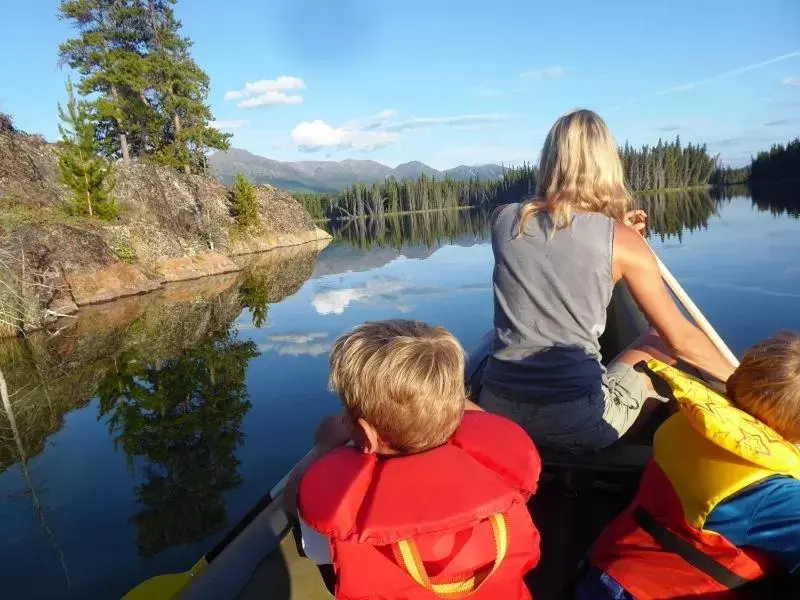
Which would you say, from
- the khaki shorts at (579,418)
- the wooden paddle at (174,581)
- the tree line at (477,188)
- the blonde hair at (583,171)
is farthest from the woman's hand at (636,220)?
the tree line at (477,188)

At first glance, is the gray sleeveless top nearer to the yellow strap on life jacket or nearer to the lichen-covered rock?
the yellow strap on life jacket

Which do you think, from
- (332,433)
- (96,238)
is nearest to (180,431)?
(332,433)

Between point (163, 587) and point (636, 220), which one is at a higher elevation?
point (636, 220)

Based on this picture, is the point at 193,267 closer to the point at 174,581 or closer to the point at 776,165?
the point at 174,581

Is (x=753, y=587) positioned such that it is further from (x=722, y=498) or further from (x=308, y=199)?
(x=308, y=199)

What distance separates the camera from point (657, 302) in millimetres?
1941

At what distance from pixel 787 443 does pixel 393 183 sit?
3396 inches

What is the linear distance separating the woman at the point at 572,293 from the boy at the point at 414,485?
71 centimetres

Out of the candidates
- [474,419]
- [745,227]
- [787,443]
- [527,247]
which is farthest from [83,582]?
[745,227]

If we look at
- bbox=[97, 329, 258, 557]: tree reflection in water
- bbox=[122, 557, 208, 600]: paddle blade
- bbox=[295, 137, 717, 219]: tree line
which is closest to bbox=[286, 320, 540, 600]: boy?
bbox=[122, 557, 208, 600]: paddle blade

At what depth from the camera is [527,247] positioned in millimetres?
2047

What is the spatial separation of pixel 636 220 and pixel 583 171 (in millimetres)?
474

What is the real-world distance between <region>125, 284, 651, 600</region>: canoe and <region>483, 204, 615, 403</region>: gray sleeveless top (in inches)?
12.1

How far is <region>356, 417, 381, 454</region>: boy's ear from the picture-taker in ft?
4.59
